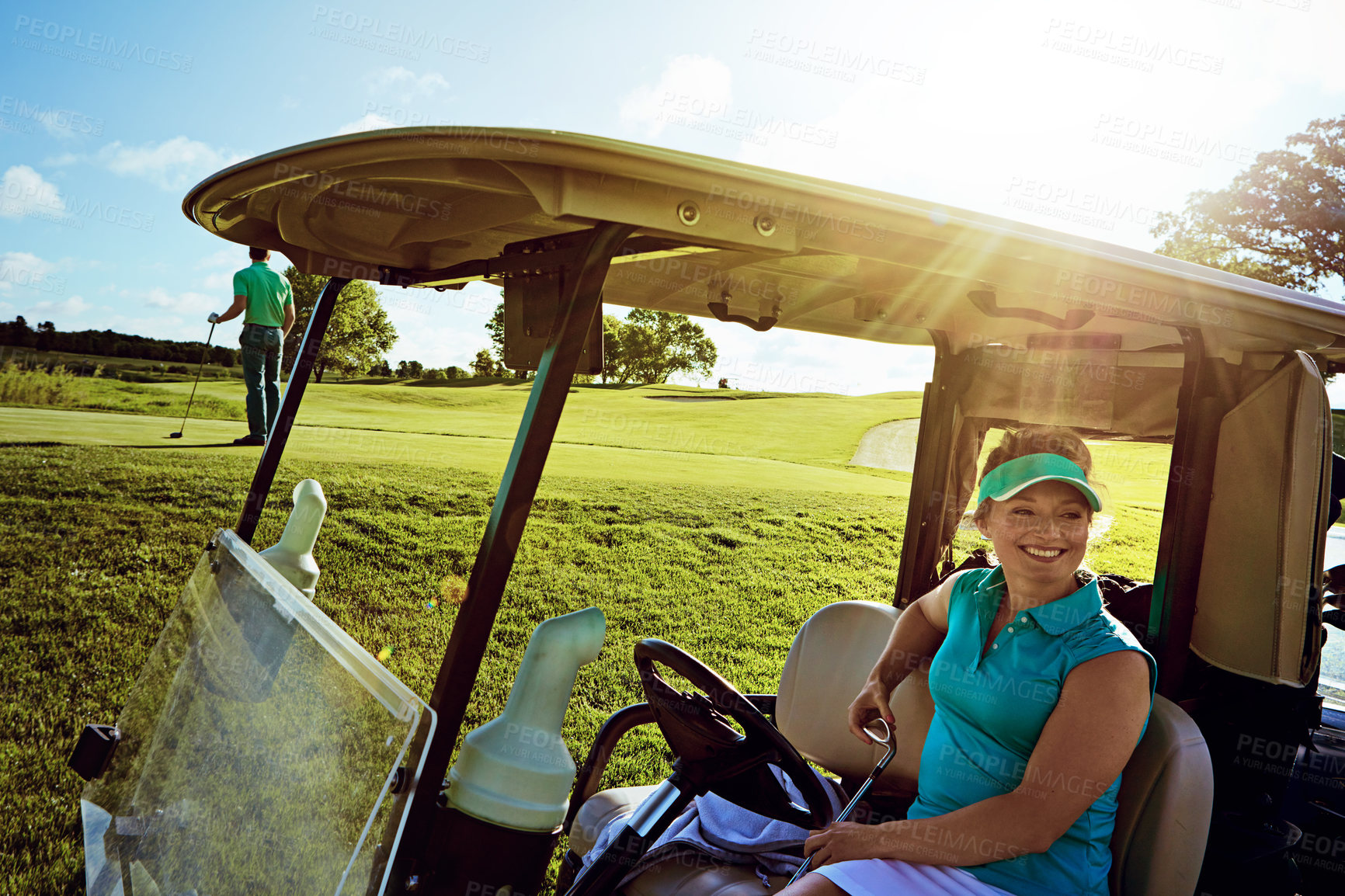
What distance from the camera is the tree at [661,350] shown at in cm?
3497

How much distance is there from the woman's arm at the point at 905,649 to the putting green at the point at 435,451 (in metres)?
10.4

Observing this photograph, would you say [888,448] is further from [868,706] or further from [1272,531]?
[1272,531]

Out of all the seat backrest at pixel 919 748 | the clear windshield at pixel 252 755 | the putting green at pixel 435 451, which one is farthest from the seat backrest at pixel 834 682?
the putting green at pixel 435 451

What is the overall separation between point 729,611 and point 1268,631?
Result: 671cm

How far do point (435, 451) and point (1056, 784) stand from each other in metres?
14.2

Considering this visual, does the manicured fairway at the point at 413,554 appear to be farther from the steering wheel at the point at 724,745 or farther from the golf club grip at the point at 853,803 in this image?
the steering wheel at the point at 724,745

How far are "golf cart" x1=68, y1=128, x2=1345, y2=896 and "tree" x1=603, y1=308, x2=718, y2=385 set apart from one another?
31331 mm

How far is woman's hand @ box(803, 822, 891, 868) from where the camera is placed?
1.72 metres

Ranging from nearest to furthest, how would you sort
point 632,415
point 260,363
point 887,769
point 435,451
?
point 887,769, point 260,363, point 435,451, point 632,415

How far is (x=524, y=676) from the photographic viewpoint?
4.28 feet

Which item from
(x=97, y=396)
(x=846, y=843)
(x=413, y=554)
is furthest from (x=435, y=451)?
(x=846, y=843)

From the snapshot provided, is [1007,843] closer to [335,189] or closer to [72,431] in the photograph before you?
[335,189]

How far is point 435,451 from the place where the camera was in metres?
14.9

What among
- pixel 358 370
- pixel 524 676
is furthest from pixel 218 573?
pixel 358 370
